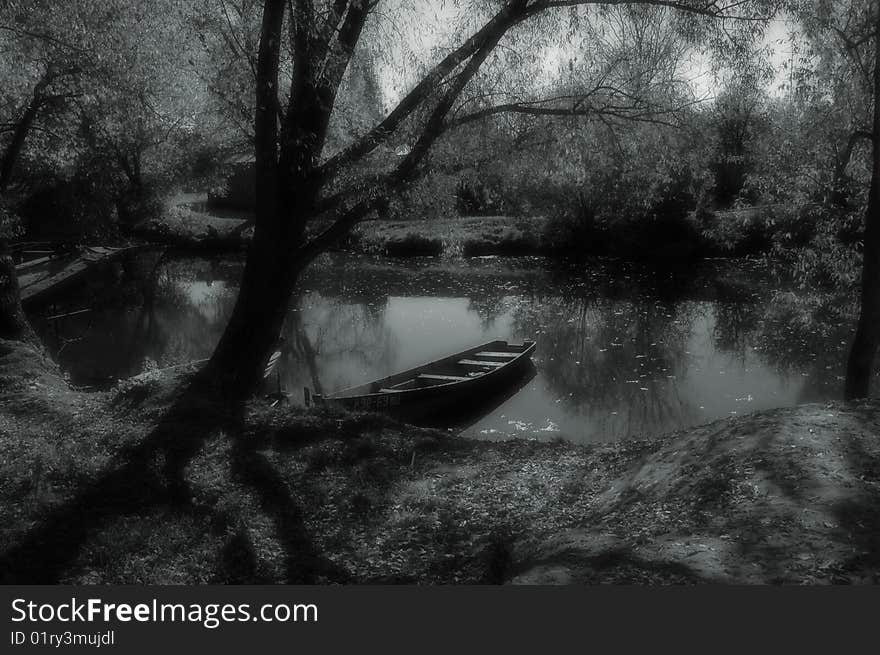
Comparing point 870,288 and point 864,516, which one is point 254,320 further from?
point 870,288

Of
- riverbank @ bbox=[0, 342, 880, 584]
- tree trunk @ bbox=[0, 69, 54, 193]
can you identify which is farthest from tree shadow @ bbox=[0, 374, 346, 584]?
tree trunk @ bbox=[0, 69, 54, 193]

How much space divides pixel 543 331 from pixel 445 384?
9.88 m

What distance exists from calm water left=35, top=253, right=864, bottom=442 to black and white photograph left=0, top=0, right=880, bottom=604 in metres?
0.19

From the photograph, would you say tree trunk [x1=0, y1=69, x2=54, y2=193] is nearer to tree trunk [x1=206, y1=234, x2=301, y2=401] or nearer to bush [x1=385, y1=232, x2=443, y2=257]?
tree trunk [x1=206, y1=234, x2=301, y2=401]

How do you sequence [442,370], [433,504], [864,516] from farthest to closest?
[442,370]
[433,504]
[864,516]

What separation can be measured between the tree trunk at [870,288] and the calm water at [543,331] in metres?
4.51

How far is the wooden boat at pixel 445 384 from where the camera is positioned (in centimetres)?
1434

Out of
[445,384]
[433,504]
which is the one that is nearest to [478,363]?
[445,384]

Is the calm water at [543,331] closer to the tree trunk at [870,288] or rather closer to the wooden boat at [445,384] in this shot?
the wooden boat at [445,384]

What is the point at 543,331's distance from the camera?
2456 centimetres

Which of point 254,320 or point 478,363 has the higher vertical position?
point 254,320

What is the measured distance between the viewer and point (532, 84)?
11.4 metres

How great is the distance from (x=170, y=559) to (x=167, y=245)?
38.8 meters

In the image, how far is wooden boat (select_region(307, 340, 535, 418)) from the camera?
14.3 meters
